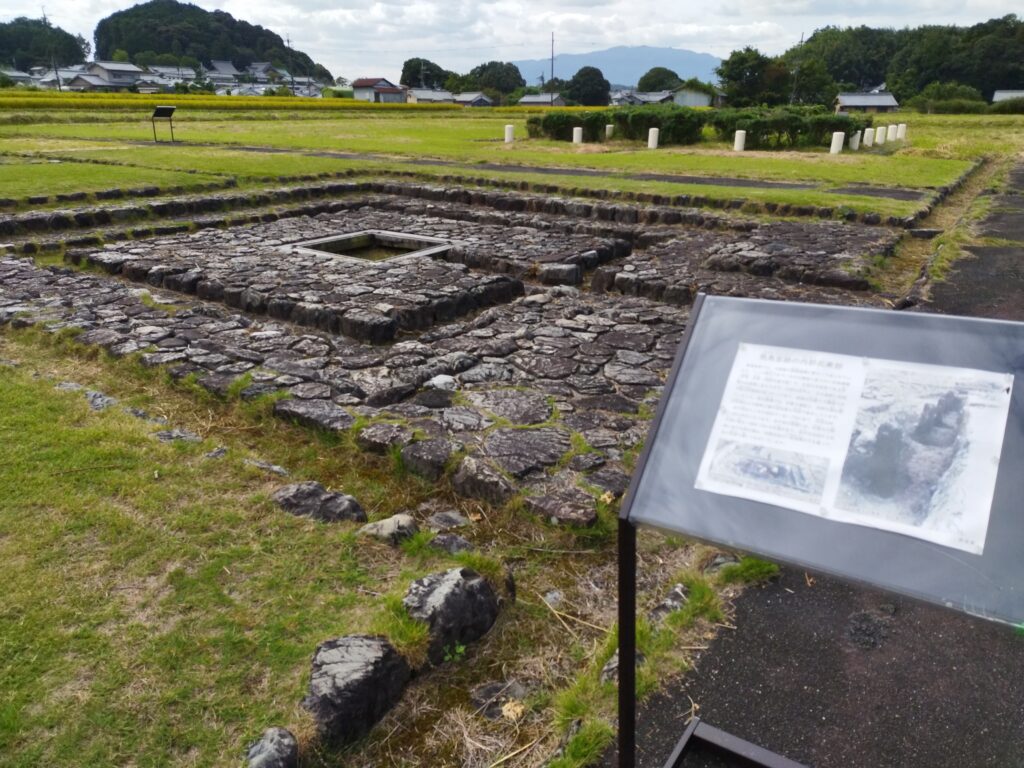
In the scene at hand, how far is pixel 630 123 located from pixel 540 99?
46.6 m

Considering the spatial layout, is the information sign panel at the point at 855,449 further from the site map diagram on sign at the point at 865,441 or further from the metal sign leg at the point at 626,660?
the metal sign leg at the point at 626,660

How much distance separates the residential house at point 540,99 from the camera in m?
61.2

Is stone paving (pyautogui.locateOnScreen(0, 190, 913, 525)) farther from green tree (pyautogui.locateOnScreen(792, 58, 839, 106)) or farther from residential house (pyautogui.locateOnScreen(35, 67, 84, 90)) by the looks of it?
residential house (pyautogui.locateOnScreen(35, 67, 84, 90))

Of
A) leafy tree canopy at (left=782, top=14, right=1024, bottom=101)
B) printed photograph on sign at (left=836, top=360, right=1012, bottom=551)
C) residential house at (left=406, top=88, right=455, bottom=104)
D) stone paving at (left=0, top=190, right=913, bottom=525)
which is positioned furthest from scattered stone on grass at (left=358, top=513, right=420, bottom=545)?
residential house at (left=406, top=88, right=455, bottom=104)

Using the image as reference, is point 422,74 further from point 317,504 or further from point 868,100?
point 317,504

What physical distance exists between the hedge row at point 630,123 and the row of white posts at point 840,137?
0.32m

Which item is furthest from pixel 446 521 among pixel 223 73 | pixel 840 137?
pixel 223 73

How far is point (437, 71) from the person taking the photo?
86062 millimetres

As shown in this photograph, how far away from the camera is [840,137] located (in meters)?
19.2

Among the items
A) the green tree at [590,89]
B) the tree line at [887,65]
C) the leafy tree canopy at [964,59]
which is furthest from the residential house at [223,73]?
the leafy tree canopy at [964,59]

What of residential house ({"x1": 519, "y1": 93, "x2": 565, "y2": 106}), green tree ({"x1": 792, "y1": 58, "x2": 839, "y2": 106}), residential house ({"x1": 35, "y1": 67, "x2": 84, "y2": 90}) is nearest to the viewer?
green tree ({"x1": 792, "y1": 58, "x2": 839, "y2": 106})

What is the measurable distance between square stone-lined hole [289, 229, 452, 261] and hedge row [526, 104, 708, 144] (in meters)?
14.8

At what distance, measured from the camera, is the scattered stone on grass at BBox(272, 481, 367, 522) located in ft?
10.2

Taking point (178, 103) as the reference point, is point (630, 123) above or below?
below
